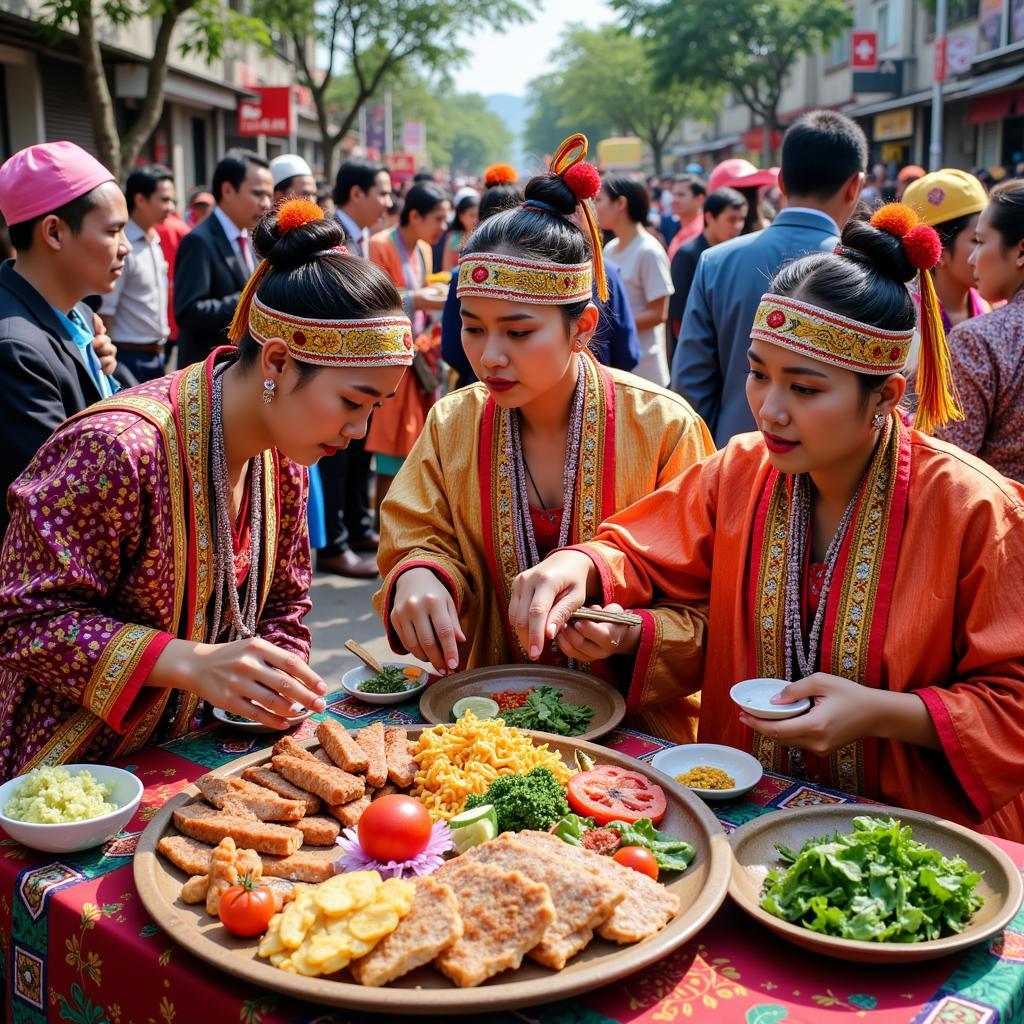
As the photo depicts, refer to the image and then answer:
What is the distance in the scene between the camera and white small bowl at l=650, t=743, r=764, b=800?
1.99 m

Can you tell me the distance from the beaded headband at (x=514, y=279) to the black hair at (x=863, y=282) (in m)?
0.58

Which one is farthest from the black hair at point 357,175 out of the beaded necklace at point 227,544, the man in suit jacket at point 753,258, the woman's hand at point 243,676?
the woman's hand at point 243,676

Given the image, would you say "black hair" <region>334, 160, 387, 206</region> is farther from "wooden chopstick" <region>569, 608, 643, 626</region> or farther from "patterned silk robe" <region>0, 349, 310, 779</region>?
"wooden chopstick" <region>569, 608, 643, 626</region>

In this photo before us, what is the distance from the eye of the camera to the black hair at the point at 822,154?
4.29m

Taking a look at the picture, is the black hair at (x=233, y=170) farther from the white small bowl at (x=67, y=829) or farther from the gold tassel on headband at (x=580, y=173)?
the white small bowl at (x=67, y=829)

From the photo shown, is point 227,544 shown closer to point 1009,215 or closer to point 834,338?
point 834,338

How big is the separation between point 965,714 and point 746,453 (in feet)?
2.61

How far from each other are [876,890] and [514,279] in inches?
62.9

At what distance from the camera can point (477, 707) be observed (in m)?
2.38

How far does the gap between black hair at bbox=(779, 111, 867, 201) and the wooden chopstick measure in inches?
108

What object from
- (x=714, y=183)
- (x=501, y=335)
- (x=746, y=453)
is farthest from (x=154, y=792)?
(x=714, y=183)

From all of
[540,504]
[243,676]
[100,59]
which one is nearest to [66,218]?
[540,504]

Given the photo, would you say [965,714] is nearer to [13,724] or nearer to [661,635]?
[661,635]

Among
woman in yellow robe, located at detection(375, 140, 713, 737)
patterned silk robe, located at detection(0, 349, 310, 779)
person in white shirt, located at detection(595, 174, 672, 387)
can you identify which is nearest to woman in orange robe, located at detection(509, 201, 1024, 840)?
woman in yellow robe, located at detection(375, 140, 713, 737)
